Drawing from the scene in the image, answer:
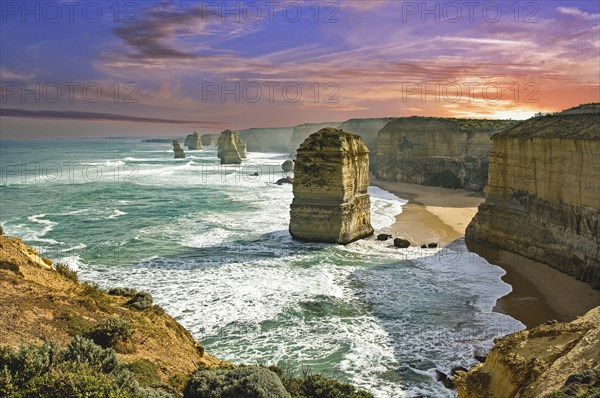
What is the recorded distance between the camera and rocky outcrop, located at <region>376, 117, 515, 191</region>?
5338cm

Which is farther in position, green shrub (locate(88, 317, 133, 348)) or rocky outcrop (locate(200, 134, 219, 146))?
rocky outcrop (locate(200, 134, 219, 146))

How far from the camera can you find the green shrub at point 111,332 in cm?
914

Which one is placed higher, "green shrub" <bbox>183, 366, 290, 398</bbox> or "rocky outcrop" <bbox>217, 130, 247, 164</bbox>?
"rocky outcrop" <bbox>217, 130, 247, 164</bbox>

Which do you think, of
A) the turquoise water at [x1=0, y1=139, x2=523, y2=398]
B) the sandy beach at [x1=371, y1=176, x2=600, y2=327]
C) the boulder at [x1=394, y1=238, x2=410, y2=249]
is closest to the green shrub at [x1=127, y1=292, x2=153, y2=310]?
the turquoise water at [x1=0, y1=139, x2=523, y2=398]

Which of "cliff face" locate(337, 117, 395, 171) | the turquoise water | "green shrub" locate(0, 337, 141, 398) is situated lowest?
the turquoise water

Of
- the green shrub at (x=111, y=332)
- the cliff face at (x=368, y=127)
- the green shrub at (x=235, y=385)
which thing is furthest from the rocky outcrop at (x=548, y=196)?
the cliff face at (x=368, y=127)

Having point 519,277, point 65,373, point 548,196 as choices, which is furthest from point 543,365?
point 548,196

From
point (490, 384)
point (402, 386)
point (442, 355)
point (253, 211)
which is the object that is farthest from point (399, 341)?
point (253, 211)

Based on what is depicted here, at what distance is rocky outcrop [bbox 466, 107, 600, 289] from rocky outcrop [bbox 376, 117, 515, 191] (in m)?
27.2

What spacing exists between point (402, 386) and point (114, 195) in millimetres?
44263

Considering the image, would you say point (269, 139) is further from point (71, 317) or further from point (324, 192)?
point (71, 317)

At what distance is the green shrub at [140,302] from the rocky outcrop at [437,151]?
4752cm

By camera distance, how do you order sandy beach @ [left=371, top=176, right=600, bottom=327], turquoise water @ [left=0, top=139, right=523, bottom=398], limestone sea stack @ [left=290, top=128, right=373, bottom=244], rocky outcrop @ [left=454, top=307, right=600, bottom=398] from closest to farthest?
rocky outcrop @ [left=454, top=307, right=600, bottom=398]
turquoise water @ [left=0, top=139, right=523, bottom=398]
sandy beach @ [left=371, top=176, right=600, bottom=327]
limestone sea stack @ [left=290, top=128, right=373, bottom=244]

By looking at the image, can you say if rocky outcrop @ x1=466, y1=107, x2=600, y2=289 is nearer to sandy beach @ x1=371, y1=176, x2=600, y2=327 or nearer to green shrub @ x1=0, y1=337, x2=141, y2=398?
sandy beach @ x1=371, y1=176, x2=600, y2=327
